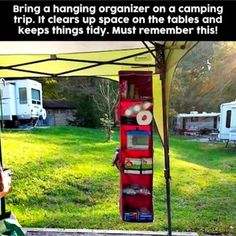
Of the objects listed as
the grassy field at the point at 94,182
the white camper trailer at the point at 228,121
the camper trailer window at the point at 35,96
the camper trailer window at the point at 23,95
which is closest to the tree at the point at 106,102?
the grassy field at the point at 94,182

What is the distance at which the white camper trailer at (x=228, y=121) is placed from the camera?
636 centimetres

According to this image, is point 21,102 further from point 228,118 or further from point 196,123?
point 228,118

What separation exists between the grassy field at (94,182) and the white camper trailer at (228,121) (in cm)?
43

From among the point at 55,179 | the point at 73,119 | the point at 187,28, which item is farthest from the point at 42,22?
the point at 73,119

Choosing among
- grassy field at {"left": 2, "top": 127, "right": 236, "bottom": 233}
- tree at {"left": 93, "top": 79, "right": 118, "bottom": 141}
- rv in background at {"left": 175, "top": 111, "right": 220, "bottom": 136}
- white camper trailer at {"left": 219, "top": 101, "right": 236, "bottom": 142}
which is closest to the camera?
grassy field at {"left": 2, "top": 127, "right": 236, "bottom": 233}

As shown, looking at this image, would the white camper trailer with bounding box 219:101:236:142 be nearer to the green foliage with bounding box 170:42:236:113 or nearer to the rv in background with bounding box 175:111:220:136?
the rv in background with bounding box 175:111:220:136

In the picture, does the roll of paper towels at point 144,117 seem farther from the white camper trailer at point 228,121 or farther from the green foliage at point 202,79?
the white camper trailer at point 228,121

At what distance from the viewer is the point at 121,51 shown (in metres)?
2.32

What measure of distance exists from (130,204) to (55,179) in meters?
2.45

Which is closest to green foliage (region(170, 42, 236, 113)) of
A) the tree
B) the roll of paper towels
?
the tree

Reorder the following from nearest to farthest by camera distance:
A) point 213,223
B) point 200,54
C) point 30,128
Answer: point 213,223 → point 200,54 → point 30,128

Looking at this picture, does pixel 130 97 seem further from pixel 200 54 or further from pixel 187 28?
pixel 200 54

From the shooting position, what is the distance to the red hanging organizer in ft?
7.86

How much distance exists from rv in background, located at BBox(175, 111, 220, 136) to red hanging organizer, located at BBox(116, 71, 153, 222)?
3159 mm
